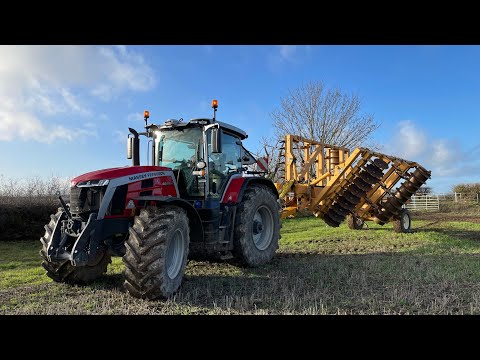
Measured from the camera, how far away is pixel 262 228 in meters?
7.89

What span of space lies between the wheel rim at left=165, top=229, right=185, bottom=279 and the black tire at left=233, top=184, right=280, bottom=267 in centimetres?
161

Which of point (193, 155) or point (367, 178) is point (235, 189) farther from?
point (367, 178)

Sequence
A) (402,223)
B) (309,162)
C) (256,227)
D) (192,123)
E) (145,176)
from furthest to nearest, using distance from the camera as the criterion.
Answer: (402,223)
(309,162)
(256,227)
(192,123)
(145,176)

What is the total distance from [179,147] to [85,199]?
1.97 m

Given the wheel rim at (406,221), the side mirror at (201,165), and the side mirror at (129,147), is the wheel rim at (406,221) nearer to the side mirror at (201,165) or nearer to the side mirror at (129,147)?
the side mirror at (201,165)

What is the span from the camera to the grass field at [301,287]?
467 cm

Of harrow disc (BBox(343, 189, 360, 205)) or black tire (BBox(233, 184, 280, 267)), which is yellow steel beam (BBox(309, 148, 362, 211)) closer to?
harrow disc (BBox(343, 189, 360, 205))

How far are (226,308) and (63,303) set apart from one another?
2083mm

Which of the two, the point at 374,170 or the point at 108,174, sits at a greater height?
the point at 374,170

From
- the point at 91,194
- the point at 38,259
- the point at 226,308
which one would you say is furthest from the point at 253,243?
the point at 38,259

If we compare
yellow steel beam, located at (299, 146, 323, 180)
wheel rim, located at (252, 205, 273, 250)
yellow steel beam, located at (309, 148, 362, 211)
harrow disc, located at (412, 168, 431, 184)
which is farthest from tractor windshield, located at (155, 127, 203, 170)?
harrow disc, located at (412, 168, 431, 184)

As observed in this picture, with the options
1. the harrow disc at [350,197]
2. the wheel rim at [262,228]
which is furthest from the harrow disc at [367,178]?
the wheel rim at [262,228]

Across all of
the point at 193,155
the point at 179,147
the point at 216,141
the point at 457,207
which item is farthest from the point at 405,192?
the point at 457,207

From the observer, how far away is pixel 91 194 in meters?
5.44
